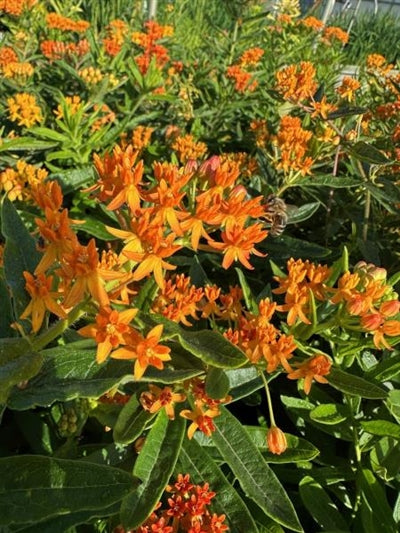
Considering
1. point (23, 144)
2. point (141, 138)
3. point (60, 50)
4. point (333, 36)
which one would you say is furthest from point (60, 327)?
point (333, 36)

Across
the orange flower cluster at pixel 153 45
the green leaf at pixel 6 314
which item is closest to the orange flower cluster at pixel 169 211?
the green leaf at pixel 6 314

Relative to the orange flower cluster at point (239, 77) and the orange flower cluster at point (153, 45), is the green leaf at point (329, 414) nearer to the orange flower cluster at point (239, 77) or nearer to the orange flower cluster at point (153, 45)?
the orange flower cluster at point (239, 77)

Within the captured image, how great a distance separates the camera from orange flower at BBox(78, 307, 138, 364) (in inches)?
38.9

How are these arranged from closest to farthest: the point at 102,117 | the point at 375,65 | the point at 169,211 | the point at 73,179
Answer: the point at 169,211, the point at 73,179, the point at 102,117, the point at 375,65

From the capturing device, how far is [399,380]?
170 centimetres

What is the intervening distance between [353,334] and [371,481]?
0.37 metres

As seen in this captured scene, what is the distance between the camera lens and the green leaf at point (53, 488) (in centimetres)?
108

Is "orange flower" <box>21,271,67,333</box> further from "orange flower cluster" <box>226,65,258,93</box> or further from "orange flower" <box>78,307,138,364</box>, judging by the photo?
"orange flower cluster" <box>226,65,258,93</box>

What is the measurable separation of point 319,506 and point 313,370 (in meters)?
0.43

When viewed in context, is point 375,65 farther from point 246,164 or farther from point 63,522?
point 63,522

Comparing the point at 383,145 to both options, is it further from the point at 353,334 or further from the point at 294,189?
the point at 353,334

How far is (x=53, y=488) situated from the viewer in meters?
1.11

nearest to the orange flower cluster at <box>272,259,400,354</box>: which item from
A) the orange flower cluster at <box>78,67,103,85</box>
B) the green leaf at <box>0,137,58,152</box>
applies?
the green leaf at <box>0,137,58,152</box>

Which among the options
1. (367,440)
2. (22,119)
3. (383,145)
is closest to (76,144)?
(22,119)
